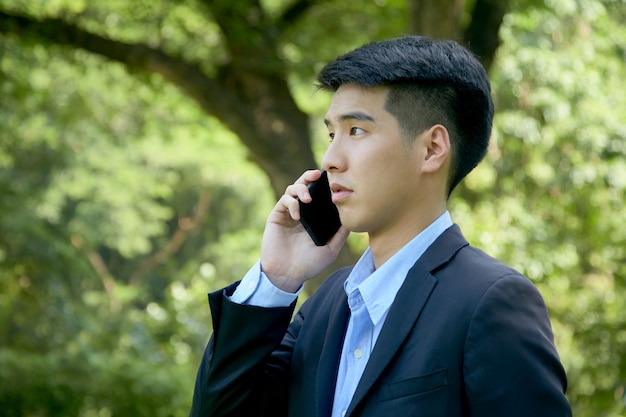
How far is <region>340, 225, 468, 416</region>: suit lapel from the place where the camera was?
201 cm

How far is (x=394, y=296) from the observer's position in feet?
7.17

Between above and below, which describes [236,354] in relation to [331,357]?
above

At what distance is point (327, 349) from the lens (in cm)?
226

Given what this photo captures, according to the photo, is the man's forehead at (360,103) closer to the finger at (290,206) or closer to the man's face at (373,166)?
the man's face at (373,166)

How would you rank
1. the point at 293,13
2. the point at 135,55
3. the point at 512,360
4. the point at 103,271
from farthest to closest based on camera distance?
the point at 103,271
the point at 293,13
the point at 135,55
the point at 512,360

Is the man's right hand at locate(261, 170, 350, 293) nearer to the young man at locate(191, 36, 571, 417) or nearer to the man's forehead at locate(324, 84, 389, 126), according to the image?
the young man at locate(191, 36, 571, 417)

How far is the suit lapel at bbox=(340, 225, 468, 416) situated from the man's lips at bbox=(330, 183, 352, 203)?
0.23 m

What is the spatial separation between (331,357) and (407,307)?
11.0 inches

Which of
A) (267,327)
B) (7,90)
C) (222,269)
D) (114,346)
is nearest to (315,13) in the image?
(7,90)

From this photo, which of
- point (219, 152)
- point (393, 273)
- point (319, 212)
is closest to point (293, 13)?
point (319, 212)

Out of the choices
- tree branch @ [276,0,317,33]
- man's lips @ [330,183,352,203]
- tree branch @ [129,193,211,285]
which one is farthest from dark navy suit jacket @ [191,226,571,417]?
tree branch @ [129,193,211,285]

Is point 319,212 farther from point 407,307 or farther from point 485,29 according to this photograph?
point 485,29

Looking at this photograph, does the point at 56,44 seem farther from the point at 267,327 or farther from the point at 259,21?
the point at 267,327

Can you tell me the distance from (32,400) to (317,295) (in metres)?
6.42
